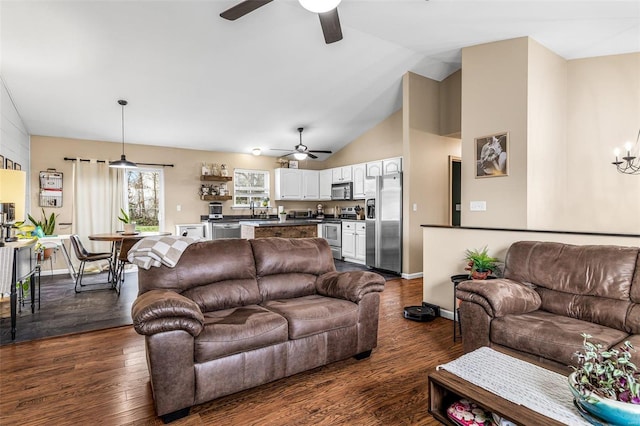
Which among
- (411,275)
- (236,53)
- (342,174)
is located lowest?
(411,275)

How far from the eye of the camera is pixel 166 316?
1.87 meters

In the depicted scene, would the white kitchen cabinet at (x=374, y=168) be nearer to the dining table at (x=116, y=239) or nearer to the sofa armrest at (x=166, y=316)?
the dining table at (x=116, y=239)

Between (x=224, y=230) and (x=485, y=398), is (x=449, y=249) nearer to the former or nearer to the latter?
(x=485, y=398)

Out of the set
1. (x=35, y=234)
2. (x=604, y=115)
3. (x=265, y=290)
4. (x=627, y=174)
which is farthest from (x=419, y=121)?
(x=35, y=234)

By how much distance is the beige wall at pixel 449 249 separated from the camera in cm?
322

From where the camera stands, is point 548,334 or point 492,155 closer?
point 548,334

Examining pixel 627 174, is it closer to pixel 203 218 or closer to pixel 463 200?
pixel 463 200

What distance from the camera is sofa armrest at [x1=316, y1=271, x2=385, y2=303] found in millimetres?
2652

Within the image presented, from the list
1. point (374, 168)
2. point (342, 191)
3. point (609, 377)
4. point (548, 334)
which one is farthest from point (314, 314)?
point (342, 191)

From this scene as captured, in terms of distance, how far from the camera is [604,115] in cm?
405

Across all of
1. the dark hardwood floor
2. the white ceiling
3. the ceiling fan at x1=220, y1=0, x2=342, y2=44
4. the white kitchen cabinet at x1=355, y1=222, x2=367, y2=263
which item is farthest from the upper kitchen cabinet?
the dark hardwood floor

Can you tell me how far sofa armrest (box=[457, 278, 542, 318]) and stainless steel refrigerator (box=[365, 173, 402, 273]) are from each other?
3.07 metres

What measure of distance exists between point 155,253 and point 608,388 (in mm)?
2651

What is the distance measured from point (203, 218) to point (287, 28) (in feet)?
15.1
